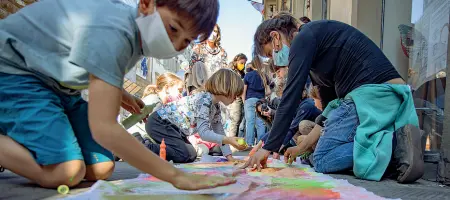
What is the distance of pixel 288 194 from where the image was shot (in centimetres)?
141

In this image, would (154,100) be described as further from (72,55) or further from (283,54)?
(72,55)

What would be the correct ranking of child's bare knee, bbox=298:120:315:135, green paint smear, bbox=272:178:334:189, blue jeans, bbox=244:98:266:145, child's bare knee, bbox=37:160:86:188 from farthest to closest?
blue jeans, bbox=244:98:266:145 < child's bare knee, bbox=298:120:315:135 < green paint smear, bbox=272:178:334:189 < child's bare knee, bbox=37:160:86:188

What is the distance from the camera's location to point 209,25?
1.22 metres

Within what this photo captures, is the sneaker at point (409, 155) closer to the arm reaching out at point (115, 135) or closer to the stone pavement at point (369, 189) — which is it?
the stone pavement at point (369, 189)

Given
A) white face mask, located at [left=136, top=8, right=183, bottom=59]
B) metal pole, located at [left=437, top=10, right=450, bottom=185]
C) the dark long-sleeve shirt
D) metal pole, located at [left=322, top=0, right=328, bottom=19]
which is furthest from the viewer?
metal pole, located at [left=322, top=0, right=328, bottom=19]

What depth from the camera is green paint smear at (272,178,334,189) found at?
5.31ft

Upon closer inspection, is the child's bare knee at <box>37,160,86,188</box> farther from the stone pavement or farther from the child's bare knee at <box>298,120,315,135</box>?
the child's bare knee at <box>298,120,315,135</box>

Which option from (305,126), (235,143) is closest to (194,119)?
(235,143)

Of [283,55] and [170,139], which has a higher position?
[283,55]

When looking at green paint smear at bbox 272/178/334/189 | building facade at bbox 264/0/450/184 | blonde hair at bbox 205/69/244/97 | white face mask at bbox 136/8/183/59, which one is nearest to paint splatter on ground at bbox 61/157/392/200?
green paint smear at bbox 272/178/334/189

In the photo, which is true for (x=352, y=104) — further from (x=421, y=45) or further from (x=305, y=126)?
(x=421, y=45)

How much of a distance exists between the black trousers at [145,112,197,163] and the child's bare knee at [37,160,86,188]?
68.7 inches

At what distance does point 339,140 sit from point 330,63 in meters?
0.45

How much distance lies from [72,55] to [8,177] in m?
1.03
